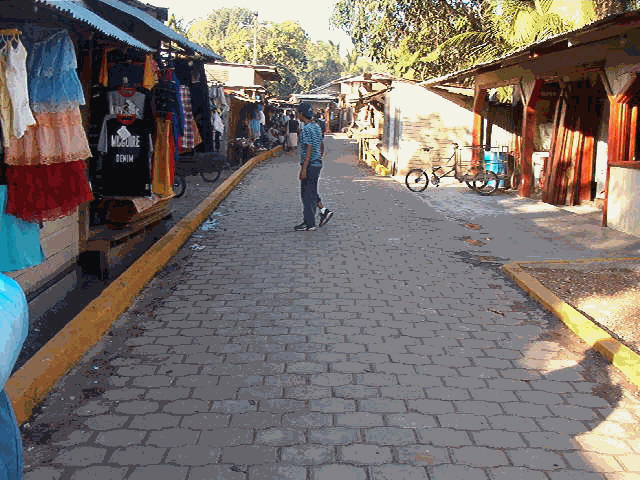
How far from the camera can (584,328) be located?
5.28 metres

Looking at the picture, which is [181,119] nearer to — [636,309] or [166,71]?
[166,71]

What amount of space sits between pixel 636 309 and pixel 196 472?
443cm

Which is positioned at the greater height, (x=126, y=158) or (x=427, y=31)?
(x=427, y=31)

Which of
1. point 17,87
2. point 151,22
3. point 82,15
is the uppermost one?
point 151,22

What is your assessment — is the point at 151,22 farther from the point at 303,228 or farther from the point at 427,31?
the point at 427,31

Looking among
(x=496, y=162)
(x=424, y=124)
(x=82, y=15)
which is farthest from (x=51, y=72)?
(x=424, y=124)

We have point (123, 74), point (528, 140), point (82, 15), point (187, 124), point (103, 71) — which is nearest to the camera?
point (82, 15)

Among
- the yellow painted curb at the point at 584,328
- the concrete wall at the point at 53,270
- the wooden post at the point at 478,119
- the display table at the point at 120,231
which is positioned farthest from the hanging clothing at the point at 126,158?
the wooden post at the point at 478,119

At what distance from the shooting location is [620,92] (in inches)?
380

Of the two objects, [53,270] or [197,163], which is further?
[197,163]

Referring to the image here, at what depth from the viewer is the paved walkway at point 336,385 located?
3340 millimetres

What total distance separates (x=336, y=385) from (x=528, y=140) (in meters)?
11.1

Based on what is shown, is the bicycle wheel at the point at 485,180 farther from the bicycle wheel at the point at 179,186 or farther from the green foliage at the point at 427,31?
the bicycle wheel at the point at 179,186

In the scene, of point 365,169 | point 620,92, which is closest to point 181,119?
point 620,92
